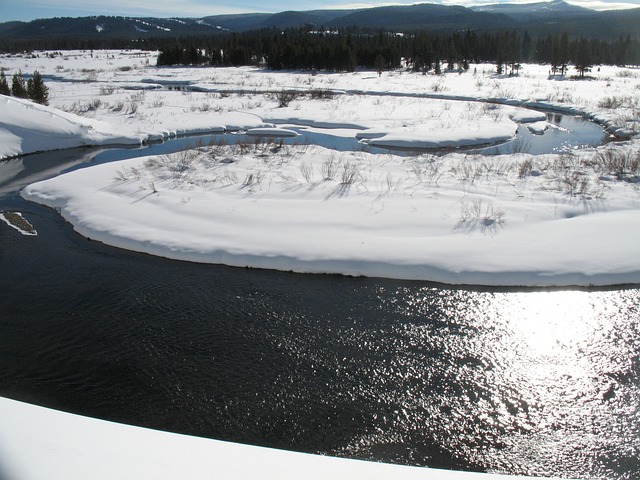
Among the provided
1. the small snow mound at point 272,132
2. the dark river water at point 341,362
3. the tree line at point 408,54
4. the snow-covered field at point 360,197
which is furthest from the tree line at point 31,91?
the tree line at point 408,54

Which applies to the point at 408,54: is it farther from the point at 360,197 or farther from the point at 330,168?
the point at 360,197

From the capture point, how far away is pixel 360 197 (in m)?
12.1

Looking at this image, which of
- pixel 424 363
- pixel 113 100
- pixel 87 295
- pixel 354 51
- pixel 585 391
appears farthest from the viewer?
pixel 354 51

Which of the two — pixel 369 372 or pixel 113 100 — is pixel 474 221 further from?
pixel 113 100

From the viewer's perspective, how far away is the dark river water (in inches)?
200

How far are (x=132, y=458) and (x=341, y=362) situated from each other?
3506 mm

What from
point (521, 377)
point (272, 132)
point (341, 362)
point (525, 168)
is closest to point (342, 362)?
point (341, 362)

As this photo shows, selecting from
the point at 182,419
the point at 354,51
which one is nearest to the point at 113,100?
the point at 182,419

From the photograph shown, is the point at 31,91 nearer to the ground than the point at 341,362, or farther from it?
farther from it

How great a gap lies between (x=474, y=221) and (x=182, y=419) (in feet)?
24.3

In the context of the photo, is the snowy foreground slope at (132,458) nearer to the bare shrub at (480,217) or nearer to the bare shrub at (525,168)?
the bare shrub at (480,217)

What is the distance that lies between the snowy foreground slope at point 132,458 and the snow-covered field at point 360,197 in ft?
18.0

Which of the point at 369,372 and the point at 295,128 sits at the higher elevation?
the point at 295,128

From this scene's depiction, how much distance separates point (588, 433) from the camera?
16.8 ft
